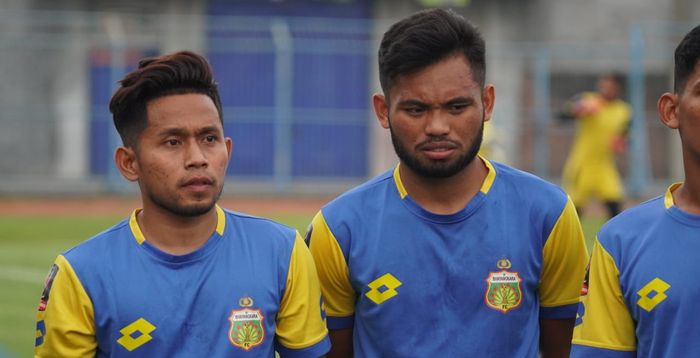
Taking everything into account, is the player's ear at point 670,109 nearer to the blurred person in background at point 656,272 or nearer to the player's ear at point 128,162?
the blurred person in background at point 656,272

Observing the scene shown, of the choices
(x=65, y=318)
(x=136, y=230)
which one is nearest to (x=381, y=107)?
(x=136, y=230)

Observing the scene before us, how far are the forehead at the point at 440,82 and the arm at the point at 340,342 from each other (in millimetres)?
826

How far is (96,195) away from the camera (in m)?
22.1

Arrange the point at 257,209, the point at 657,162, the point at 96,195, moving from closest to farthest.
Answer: the point at 257,209 → the point at 96,195 → the point at 657,162

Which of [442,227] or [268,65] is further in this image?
[268,65]

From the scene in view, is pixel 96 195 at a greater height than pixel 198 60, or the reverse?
pixel 198 60

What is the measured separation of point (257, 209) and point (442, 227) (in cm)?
1614

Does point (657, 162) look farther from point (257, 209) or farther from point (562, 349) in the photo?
point (562, 349)

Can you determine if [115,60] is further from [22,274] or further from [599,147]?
[22,274]

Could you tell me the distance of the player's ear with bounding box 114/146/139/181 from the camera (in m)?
4.11

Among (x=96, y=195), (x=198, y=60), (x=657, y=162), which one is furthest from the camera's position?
(x=657, y=162)

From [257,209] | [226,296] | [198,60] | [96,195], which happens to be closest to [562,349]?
[226,296]

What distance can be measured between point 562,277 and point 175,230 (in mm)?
1294

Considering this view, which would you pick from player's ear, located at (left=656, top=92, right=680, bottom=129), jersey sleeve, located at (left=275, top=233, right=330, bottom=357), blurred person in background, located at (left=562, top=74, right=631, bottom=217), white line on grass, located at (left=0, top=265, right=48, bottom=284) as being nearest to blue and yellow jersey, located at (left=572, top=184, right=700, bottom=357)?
player's ear, located at (left=656, top=92, right=680, bottom=129)
